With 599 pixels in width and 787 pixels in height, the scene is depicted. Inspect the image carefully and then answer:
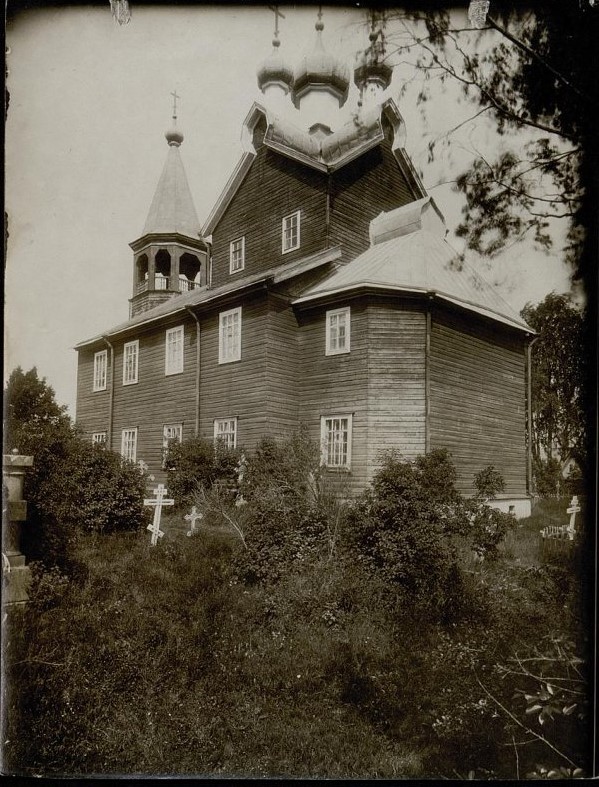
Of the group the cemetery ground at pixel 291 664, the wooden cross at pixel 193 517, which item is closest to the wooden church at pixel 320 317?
the wooden cross at pixel 193 517

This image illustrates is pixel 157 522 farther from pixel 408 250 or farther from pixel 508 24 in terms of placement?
pixel 508 24

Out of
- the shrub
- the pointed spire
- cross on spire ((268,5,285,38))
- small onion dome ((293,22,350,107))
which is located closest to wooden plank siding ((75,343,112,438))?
the pointed spire

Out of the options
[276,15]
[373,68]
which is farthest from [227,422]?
[276,15]

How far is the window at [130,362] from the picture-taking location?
324 cm

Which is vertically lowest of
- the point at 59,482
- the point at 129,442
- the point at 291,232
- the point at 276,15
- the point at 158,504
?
the point at 158,504

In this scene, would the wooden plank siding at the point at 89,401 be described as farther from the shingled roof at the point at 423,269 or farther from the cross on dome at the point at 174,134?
the shingled roof at the point at 423,269

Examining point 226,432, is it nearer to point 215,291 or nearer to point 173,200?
point 215,291

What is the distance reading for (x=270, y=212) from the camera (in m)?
3.19

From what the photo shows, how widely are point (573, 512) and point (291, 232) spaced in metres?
2.59

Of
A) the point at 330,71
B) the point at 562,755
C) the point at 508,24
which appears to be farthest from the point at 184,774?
the point at 508,24

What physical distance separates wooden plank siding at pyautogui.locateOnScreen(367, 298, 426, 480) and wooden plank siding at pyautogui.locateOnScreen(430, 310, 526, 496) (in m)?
0.10

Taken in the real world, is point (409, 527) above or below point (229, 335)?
below

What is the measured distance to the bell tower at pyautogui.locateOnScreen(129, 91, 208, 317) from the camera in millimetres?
3023

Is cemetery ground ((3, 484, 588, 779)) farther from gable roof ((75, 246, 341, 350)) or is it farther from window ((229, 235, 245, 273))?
window ((229, 235, 245, 273))
